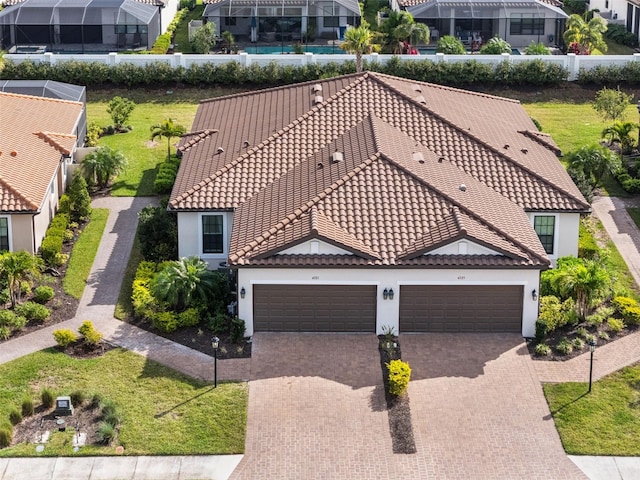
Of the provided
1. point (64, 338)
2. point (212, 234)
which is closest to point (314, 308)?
point (212, 234)

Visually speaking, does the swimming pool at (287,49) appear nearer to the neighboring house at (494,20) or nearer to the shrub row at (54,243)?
the neighboring house at (494,20)

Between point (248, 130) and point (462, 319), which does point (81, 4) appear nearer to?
point (248, 130)

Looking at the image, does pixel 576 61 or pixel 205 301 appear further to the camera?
pixel 576 61

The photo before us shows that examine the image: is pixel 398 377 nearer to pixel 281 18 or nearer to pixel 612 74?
pixel 612 74

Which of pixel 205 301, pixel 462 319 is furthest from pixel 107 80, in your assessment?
pixel 462 319

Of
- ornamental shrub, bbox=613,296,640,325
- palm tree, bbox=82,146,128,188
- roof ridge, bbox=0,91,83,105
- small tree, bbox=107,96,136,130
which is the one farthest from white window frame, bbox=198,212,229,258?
small tree, bbox=107,96,136,130

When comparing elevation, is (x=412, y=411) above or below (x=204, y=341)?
below

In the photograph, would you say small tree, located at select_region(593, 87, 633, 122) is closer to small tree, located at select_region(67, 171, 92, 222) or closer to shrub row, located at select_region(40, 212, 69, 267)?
small tree, located at select_region(67, 171, 92, 222)
